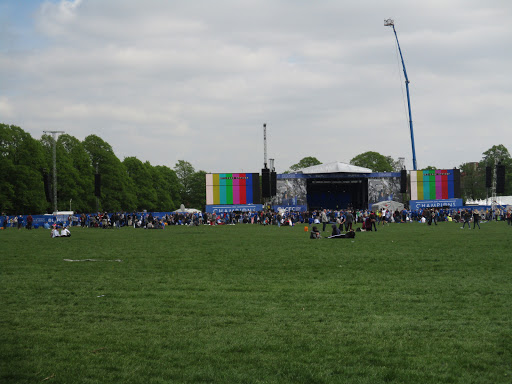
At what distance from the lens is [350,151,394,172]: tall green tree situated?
107 meters

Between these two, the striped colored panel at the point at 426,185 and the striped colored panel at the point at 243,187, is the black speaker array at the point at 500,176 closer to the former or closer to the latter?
the striped colored panel at the point at 426,185

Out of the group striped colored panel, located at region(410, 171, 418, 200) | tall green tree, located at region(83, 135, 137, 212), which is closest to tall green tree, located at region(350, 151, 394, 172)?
striped colored panel, located at region(410, 171, 418, 200)

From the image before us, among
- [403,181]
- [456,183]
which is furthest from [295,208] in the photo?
[456,183]

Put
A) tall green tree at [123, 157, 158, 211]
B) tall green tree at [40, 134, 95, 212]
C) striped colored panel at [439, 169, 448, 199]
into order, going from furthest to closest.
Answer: tall green tree at [123, 157, 158, 211], striped colored panel at [439, 169, 448, 199], tall green tree at [40, 134, 95, 212]

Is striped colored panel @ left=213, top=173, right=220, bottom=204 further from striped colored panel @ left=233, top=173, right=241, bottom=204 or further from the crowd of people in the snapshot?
the crowd of people

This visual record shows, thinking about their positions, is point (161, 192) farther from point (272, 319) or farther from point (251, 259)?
point (272, 319)

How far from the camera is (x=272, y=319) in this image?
7.68m

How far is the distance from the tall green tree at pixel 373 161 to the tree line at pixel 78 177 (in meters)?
35.4

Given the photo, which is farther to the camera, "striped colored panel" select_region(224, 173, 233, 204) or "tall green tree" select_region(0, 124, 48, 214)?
"striped colored panel" select_region(224, 173, 233, 204)

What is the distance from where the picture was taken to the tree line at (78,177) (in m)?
55.6

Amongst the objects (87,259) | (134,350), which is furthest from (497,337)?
(87,259)

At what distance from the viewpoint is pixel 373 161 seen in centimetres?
10831

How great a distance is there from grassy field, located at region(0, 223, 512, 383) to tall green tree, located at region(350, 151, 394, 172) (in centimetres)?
9460

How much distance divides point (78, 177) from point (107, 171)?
7754mm
